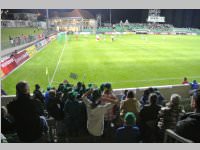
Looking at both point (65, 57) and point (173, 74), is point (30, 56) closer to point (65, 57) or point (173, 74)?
point (65, 57)

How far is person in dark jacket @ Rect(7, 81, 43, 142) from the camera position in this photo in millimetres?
4402

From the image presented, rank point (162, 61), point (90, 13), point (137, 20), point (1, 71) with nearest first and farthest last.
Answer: point (1, 71), point (162, 61), point (137, 20), point (90, 13)

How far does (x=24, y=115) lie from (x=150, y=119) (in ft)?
7.93

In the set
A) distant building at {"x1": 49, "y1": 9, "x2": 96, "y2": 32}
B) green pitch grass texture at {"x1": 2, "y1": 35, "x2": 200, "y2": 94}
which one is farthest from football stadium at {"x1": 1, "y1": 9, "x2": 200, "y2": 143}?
distant building at {"x1": 49, "y1": 9, "x2": 96, "y2": 32}

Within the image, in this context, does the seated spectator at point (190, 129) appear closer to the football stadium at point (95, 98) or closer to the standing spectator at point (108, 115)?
the football stadium at point (95, 98)

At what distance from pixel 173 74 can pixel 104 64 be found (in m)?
5.16

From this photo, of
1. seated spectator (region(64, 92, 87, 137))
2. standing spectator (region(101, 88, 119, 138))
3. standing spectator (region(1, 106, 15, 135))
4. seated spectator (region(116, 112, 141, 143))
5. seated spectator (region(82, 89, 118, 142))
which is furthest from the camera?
standing spectator (region(101, 88, 119, 138))

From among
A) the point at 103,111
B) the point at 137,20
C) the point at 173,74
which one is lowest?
the point at 173,74

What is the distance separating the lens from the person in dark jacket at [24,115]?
14.4 feet

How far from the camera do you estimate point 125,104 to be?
228 inches

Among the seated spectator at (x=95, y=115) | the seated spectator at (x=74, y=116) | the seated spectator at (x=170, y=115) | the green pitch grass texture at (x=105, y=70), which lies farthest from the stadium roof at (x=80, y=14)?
the seated spectator at (x=170, y=115)

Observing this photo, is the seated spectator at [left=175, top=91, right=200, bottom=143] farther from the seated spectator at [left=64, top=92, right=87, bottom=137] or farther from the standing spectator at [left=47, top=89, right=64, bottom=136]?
the standing spectator at [left=47, top=89, right=64, bottom=136]

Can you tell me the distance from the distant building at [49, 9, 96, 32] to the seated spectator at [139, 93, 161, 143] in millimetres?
58503

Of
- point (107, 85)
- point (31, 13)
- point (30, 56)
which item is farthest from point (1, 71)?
point (31, 13)
